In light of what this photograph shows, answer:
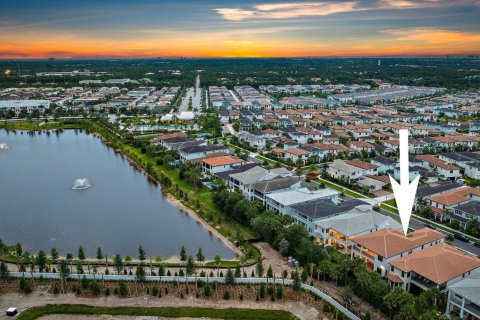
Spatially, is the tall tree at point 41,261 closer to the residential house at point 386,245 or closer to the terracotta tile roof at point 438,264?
the residential house at point 386,245

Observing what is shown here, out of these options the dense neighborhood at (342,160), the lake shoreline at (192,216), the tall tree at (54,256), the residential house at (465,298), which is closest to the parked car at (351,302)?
the dense neighborhood at (342,160)

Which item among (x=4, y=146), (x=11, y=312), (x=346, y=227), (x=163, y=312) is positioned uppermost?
(x=346, y=227)

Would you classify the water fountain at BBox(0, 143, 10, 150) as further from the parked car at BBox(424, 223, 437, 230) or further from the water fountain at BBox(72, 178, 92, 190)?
the parked car at BBox(424, 223, 437, 230)

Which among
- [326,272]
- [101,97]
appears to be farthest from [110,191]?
[101,97]

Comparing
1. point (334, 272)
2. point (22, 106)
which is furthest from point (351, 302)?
point (22, 106)

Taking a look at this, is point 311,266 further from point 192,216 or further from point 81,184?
point 81,184

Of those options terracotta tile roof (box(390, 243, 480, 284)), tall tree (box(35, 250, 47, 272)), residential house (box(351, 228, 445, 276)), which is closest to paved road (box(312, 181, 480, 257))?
residential house (box(351, 228, 445, 276))
